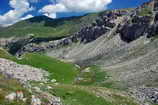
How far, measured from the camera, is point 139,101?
44656 millimetres

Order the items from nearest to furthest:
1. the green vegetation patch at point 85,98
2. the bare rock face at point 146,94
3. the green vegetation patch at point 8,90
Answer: the green vegetation patch at point 8,90, the green vegetation patch at point 85,98, the bare rock face at point 146,94

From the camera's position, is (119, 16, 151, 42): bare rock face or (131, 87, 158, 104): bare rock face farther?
(119, 16, 151, 42): bare rock face

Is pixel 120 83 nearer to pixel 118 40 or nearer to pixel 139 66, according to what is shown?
pixel 139 66

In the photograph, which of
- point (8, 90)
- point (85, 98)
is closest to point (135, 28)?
point (85, 98)

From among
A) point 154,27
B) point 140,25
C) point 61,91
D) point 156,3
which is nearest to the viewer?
point 61,91

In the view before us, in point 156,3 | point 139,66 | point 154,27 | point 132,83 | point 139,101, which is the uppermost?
point 156,3

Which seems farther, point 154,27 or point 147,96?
point 154,27

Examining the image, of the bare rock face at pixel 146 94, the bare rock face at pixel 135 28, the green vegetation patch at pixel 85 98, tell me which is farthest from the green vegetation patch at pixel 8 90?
the bare rock face at pixel 135 28

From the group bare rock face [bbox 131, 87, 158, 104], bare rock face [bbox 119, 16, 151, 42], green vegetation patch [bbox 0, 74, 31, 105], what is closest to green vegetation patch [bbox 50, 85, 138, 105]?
bare rock face [bbox 131, 87, 158, 104]

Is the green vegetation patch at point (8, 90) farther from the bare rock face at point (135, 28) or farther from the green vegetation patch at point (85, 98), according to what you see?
the bare rock face at point (135, 28)

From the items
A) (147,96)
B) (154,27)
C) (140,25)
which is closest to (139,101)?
(147,96)

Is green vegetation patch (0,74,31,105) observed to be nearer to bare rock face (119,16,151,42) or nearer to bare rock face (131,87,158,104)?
bare rock face (131,87,158,104)

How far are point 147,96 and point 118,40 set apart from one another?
350 feet

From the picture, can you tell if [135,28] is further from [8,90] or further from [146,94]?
[8,90]
